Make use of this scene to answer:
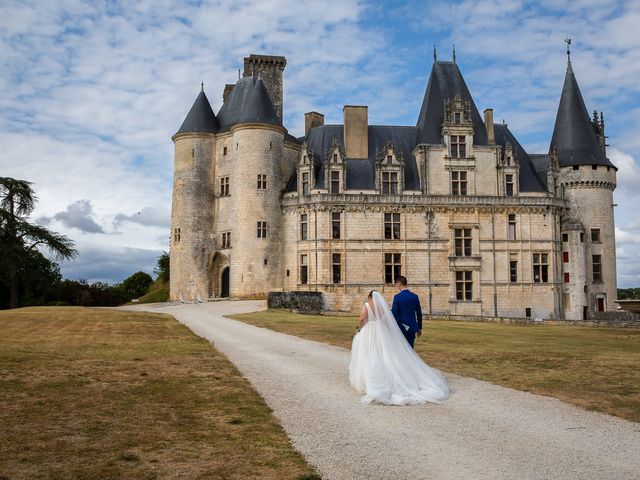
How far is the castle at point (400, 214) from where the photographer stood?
142 feet

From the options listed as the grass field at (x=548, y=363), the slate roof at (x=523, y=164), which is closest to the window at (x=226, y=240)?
the slate roof at (x=523, y=164)

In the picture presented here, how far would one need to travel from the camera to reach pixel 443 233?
4378 cm

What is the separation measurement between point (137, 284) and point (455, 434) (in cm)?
5766

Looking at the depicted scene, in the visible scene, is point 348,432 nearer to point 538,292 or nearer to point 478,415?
point 478,415

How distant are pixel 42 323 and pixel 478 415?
66.2 feet

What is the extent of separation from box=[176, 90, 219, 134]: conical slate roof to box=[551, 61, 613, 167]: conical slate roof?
25953mm

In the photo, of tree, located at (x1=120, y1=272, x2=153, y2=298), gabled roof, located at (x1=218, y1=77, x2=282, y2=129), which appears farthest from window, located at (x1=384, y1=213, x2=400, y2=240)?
tree, located at (x1=120, y1=272, x2=153, y2=298)

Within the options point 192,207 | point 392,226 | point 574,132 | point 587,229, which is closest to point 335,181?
point 392,226

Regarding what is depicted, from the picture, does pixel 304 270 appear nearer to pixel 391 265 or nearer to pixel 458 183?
pixel 391 265

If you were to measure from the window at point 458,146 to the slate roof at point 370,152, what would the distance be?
294cm

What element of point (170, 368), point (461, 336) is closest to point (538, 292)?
point (461, 336)

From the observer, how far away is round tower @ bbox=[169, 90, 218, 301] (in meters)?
44.6

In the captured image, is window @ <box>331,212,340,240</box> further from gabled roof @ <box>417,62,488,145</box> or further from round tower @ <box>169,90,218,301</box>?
round tower @ <box>169,90,218,301</box>

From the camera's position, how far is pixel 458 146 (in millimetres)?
44625
